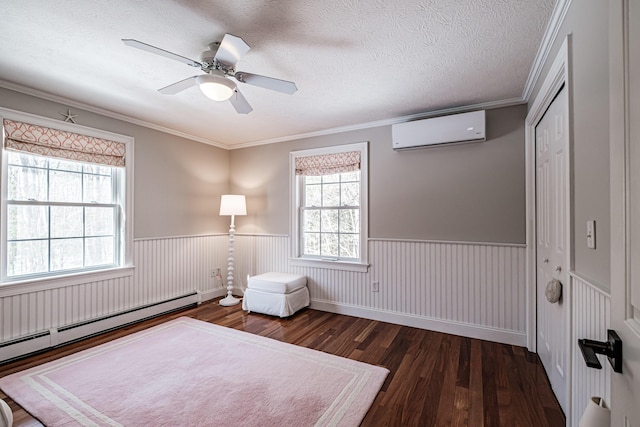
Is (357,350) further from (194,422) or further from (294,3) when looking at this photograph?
(294,3)

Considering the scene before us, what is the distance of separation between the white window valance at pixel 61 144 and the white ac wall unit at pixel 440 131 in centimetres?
330

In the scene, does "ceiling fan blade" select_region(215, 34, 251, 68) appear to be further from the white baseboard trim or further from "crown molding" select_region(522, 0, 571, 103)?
the white baseboard trim

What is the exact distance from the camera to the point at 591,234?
1237 mm

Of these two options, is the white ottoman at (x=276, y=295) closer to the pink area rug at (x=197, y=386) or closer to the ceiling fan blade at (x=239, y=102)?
the pink area rug at (x=197, y=386)

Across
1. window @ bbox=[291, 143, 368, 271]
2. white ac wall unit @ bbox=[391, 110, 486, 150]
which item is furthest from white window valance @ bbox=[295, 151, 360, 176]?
white ac wall unit @ bbox=[391, 110, 486, 150]

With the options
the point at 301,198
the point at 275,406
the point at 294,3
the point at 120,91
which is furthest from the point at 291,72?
the point at 275,406

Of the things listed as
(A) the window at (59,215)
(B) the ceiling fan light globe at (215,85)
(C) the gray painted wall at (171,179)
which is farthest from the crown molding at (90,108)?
(B) the ceiling fan light globe at (215,85)

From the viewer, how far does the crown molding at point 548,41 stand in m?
1.56

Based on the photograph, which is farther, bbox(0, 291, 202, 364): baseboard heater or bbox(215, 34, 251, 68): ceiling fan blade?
bbox(0, 291, 202, 364): baseboard heater

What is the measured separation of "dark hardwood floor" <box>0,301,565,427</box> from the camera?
1.85 m

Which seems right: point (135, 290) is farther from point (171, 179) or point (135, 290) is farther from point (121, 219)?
point (171, 179)

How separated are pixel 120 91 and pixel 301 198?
2.43 metres

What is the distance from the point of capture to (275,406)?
1915 millimetres

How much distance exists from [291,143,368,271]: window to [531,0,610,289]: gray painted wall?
2.33 metres
